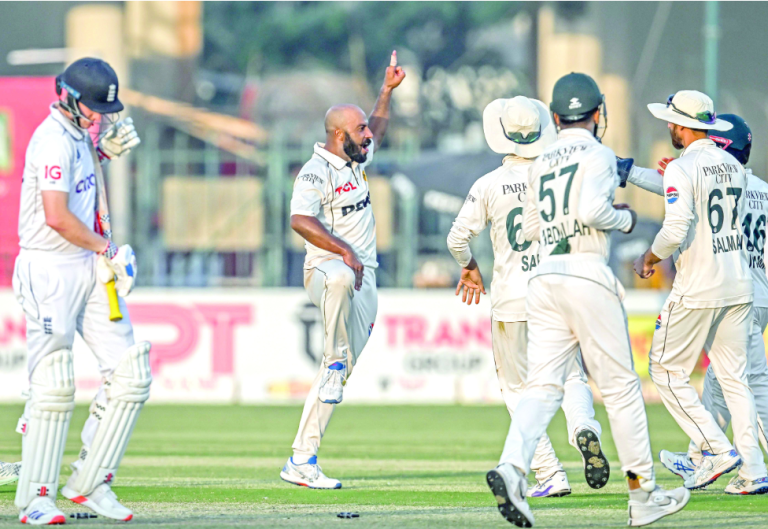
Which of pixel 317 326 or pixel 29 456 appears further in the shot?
pixel 317 326

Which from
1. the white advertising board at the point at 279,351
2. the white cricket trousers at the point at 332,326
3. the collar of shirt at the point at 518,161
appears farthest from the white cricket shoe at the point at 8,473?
the white advertising board at the point at 279,351

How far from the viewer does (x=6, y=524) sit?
582 cm

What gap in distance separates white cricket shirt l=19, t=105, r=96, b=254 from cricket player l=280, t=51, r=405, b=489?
1925 millimetres

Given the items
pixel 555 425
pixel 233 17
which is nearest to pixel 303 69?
pixel 233 17

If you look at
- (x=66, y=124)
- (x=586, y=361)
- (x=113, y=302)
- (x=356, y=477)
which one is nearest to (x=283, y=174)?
(x=356, y=477)

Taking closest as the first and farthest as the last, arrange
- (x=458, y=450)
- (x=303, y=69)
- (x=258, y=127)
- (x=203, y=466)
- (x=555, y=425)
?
(x=203, y=466) → (x=458, y=450) → (x=555, y=425) → (x=258, y=127) → (x=303, y=69)

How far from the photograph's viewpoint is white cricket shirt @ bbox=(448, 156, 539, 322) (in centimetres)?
728

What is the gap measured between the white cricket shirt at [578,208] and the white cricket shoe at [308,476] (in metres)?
2.38

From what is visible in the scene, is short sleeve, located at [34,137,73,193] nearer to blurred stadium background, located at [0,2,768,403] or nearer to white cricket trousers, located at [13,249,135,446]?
white cricket trousers, located at [13,249,135,446]

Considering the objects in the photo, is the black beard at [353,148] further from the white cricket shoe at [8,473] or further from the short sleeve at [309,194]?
the white cricket shoe at [8,473]

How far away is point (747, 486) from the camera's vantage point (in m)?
7.25

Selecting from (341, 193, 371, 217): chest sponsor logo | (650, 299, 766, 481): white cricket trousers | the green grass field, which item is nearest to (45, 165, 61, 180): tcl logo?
the green grass field

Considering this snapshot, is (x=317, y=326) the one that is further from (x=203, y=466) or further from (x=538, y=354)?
(x=538, y=354)

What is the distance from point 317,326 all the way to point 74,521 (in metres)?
11.2
